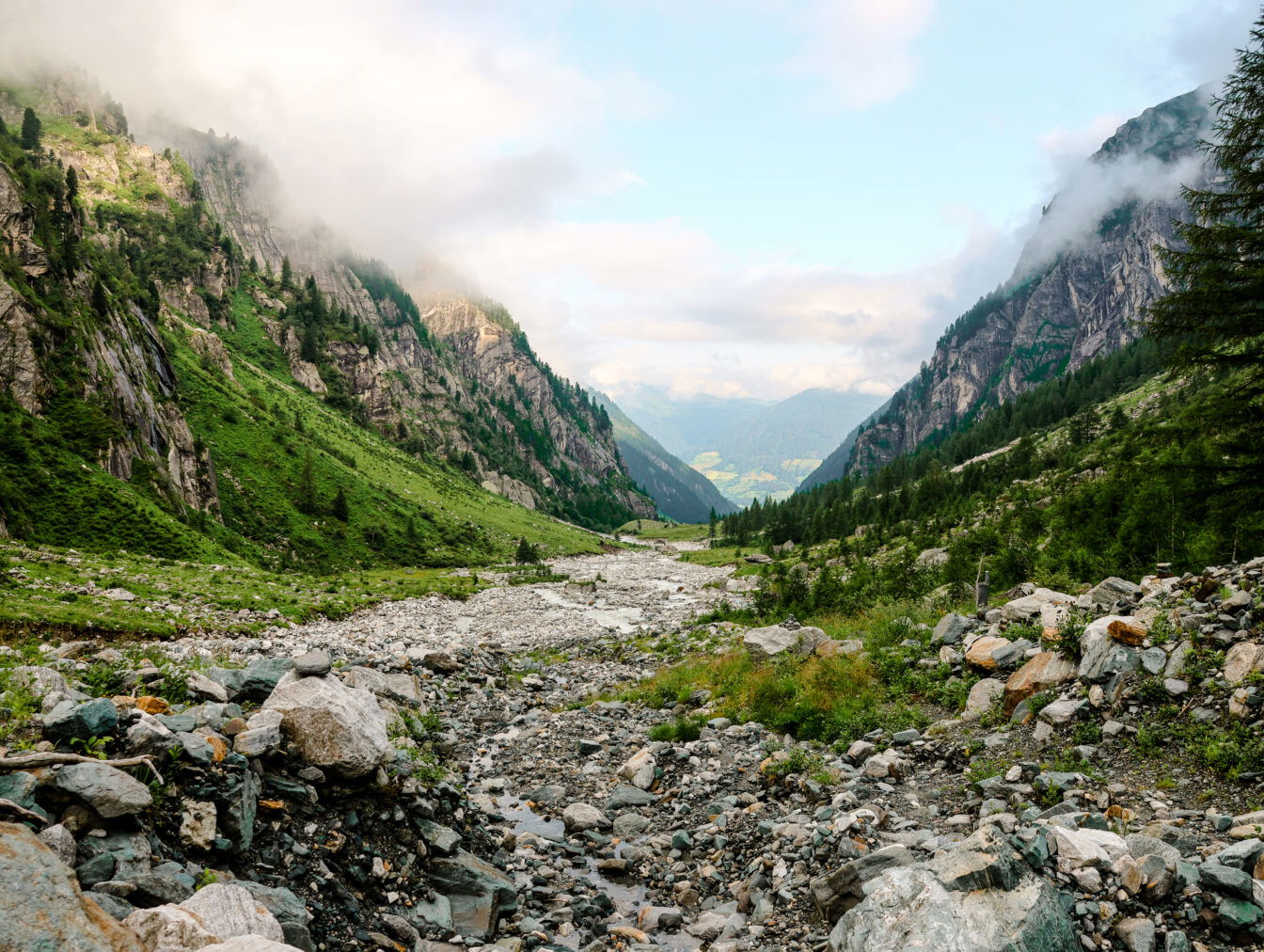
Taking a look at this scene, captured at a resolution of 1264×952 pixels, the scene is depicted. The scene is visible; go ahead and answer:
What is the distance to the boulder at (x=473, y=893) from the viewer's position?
8664 millimetres

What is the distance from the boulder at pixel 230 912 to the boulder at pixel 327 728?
2.96 metres

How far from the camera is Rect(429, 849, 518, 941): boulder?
8664 millimetres

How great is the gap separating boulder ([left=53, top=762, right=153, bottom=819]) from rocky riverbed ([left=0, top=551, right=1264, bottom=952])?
0.02 metres

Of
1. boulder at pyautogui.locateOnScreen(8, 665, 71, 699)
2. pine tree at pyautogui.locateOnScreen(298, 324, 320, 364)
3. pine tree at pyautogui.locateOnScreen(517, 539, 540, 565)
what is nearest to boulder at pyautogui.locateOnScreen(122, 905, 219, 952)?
boulder at pyautogui.locateOnScreen(8, 665, 71, 699)

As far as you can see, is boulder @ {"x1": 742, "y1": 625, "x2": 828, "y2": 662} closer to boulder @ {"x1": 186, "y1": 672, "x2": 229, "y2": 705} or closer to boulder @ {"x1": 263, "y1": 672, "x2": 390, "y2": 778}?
boulder @ {"x1": 263, "y1": 672, "x2": 390, "y2": 778}

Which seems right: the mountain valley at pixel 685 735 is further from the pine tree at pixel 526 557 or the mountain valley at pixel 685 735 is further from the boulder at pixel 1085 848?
the pine tree at pixel 526 557

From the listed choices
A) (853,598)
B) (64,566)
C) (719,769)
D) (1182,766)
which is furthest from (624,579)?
(1182,766)

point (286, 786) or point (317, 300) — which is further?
point (317, 300)

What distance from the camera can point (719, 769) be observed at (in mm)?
14359

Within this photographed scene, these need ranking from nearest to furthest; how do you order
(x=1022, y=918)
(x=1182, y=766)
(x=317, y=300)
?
(x=1022, y=918)
(x=1182, y=766)
(x=317, y=300)

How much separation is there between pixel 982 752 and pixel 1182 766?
10.2ft

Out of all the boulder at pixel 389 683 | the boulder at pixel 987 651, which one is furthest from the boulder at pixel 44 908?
the boulder at pixel 987 651

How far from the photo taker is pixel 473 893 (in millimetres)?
9125

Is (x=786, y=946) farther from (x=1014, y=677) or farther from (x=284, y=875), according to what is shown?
(x=1014, y=677)
